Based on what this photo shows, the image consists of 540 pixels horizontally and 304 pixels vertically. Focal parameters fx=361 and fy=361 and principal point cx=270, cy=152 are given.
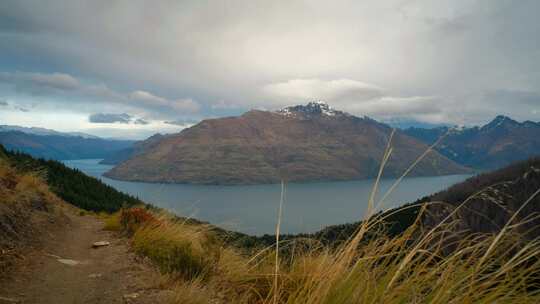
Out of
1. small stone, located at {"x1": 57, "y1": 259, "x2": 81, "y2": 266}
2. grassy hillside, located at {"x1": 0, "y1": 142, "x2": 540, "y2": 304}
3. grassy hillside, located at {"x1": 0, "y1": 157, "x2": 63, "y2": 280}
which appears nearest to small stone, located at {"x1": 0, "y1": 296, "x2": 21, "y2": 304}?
grassy hillside, located at {"x1": 0, "y1": 157, "x2": 63, "y2": 280}

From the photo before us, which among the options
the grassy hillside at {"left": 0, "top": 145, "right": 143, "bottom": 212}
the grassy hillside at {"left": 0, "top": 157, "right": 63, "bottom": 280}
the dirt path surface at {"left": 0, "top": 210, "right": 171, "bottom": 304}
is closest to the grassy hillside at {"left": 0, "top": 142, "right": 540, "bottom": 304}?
the grassy hillside at {"left": 0, "top": 157, "right": 63, "bottom": 280}

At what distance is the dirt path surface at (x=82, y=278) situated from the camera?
3.93 meters

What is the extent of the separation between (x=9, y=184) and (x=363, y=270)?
389 inches

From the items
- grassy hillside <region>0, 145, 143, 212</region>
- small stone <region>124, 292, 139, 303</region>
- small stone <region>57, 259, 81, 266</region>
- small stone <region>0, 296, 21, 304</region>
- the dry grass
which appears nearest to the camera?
the dry grass

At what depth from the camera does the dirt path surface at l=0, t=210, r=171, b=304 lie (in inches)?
155

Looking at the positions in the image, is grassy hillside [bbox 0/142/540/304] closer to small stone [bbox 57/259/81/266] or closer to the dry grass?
the dry grass

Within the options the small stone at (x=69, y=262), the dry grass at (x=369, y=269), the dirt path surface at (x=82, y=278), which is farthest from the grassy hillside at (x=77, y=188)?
the dry grass at (x=369, y=269)

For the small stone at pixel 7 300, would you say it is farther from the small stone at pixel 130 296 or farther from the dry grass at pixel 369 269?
the dry grass at pixel 369 269

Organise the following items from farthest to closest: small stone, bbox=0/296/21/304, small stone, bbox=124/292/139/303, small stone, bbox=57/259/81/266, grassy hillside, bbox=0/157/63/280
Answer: small stone, bbox=57/259/81/266 < grassy hillside, bbox=0/157/63/280 < small stone, bbox=124/292/139/303 < small stone, bbox=0/296/21/304

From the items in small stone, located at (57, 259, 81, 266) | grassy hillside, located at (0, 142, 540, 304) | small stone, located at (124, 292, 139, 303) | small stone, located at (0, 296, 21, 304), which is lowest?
small stone, located at (57, 259, 81, 266)

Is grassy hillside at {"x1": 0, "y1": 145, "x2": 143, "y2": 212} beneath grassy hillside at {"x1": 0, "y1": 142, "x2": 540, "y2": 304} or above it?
beneath

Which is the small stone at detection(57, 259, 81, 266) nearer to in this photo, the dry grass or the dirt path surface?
the dirt path surface

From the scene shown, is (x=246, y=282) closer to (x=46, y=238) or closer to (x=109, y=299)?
(x=109, y=299)

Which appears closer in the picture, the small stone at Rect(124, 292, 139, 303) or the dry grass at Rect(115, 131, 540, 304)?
the dry grass at Rect(115, 131, 540, 304)
